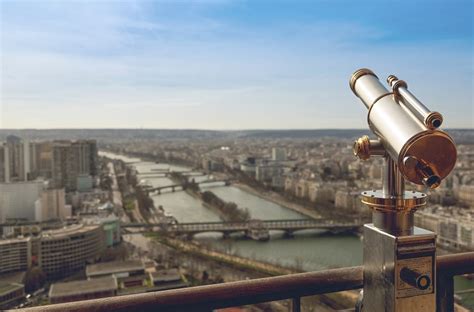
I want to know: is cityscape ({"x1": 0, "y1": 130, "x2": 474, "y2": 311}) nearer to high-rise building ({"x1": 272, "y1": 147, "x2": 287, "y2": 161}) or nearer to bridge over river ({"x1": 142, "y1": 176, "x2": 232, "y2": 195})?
bridge over river ({"x1": 142, "y1": 176, "x2": 232, "y2": 195})

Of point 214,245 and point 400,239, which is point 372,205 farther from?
point 214,245

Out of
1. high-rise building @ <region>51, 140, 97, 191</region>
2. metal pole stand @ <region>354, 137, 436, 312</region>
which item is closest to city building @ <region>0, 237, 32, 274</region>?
metal pole stand @ <region>354, 137, 436, 312</region>

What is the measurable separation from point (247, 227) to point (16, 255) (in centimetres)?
421

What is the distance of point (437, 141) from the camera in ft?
1.33

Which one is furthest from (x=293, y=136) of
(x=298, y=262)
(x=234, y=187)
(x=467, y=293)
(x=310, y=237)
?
(x=467, y=293)

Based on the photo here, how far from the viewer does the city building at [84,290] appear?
194 inches

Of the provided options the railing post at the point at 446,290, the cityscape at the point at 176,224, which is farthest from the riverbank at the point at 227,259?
the railing post at the point at 446,290

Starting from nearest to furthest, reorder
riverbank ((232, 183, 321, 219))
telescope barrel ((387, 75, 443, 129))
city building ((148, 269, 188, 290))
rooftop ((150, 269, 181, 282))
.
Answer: telescope barrel ((387, 75, 443, 129)) → city building ((148, 269, 188, 290)) → rooftop ((150, 269, 181, 282)) → riverbank ((232, 183, 321, 219))

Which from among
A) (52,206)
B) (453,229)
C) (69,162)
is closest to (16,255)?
(52,206)

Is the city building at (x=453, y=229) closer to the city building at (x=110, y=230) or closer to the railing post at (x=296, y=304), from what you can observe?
the city building at (x=110, y=230)

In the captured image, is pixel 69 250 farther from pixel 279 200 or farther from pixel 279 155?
pixel 279 155

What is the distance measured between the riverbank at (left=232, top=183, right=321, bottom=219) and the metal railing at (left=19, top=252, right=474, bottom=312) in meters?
11.4

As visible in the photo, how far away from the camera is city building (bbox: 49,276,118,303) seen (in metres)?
4.94

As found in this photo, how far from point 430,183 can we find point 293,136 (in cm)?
4268
